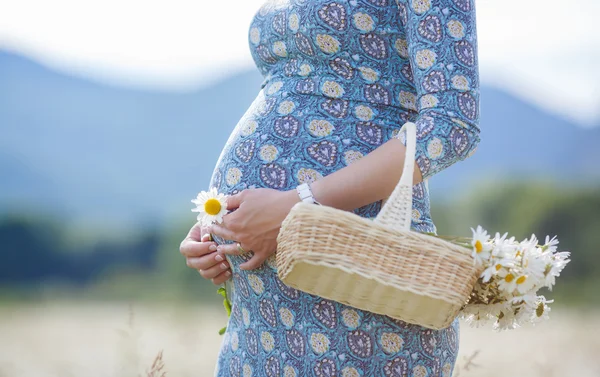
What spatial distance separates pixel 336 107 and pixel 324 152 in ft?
0.36

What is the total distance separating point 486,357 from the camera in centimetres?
696

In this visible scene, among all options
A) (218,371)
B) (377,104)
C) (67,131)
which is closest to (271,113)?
(377,104)

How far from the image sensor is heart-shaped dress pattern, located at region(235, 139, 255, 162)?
191 centimetres

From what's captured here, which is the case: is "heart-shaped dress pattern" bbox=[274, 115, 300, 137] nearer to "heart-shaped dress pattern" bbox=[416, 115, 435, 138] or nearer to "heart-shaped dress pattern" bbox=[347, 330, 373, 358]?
"heart-shaped dress pattern" bbox=[416, 115, 435, 138]

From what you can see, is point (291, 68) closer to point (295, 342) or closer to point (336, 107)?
point (336, 107)

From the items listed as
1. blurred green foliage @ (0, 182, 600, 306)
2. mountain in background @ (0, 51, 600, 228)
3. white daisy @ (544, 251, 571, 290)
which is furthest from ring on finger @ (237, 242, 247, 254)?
mountain in background @ (0, 51, 600, 228)

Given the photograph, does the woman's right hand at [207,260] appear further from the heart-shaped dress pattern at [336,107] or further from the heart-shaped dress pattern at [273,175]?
the heart-shaped dress pattern at [336,107]

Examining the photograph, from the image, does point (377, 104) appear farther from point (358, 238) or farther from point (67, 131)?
point (67, 131)

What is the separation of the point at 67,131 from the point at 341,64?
4472 cm

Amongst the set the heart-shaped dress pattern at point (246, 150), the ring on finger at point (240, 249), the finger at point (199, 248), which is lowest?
the finger at point (199, 248)

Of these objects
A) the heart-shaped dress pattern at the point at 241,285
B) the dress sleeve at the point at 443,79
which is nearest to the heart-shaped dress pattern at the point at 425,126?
the dress sleeve at the point at 443,79

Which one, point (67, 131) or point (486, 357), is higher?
point (486, 357)

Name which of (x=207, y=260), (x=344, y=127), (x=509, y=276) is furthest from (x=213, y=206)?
(x=509, y=276)

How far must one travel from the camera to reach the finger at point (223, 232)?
177cm
